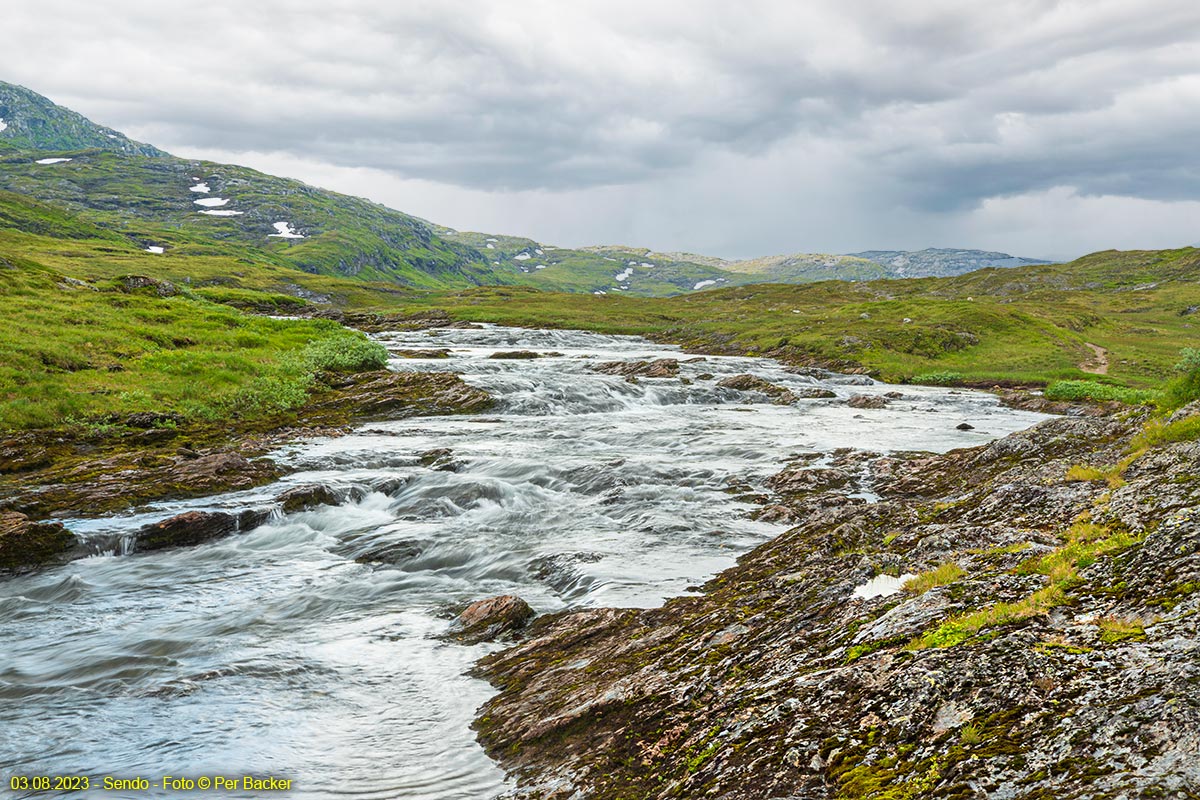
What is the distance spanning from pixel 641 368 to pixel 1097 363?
164 ft

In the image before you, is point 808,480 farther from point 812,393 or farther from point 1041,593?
point 812,393

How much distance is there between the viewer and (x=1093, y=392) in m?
55.1

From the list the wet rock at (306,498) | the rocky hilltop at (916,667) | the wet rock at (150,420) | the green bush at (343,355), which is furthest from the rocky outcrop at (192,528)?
the green bush at (343,355)

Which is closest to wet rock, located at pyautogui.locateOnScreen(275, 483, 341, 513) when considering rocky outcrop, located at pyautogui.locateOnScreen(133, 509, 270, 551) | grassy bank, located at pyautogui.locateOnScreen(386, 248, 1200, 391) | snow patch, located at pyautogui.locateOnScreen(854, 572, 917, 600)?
rocky outcrop, located at pyautogui.locateOnScreen(133, 509, 270, 551)

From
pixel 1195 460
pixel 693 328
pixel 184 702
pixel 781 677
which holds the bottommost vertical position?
pixel 184 702

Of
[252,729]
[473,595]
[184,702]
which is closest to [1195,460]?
[473,595]

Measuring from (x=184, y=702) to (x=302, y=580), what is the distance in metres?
6.46

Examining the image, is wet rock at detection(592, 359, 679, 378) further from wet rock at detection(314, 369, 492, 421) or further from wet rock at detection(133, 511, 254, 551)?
wet rock at detection(133, 511, 254, 551)

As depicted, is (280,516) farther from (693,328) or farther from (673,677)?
(693,328)

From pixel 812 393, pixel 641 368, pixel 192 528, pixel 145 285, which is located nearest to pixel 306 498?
pixel 192 528

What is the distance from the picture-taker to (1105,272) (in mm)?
185375

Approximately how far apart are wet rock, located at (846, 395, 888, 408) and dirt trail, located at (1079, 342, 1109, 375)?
27.0 metres

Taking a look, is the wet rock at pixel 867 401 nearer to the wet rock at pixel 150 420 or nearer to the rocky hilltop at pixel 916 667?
the rocky hilltop at pixel 916 667

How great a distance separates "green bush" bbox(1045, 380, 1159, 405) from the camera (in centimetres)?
5281
